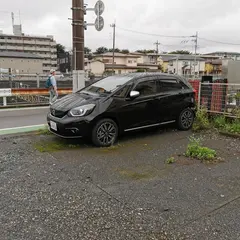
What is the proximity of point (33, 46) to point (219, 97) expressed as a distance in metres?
89.2

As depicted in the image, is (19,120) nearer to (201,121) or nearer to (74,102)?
(74,102)

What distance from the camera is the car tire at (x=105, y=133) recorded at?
527 centimetres

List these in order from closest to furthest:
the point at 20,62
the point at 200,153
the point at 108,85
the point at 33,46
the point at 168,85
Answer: the point at 200,153, the point at 108,85, the point at 168,85, the point at 20,62, the point at 33,46

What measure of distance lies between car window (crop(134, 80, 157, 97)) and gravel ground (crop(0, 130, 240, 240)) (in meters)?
1.30

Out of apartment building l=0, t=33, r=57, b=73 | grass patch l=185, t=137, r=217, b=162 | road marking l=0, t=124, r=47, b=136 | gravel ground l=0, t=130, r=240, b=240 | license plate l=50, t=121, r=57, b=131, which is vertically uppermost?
apartment building l=0, t=33, r=57, b=73

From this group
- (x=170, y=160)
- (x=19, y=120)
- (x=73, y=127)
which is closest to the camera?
(x=170, y=160)

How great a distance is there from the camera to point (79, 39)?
28.3ft

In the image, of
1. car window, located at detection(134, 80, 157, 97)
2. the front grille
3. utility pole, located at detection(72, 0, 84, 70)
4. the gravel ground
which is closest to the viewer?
the gravel ground

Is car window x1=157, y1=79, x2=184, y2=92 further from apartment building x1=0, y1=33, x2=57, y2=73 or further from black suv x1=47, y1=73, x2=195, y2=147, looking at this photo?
apartment building x1=0, y1=33, x2=57, y2=73

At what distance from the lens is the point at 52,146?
5379mm

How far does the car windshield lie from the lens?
5.79 metres

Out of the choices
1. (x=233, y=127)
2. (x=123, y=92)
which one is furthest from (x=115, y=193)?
(x=233, y=127)

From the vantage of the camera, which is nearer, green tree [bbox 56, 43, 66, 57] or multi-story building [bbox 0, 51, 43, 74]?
multi-story building [bbox 0, 51, 43, 74]

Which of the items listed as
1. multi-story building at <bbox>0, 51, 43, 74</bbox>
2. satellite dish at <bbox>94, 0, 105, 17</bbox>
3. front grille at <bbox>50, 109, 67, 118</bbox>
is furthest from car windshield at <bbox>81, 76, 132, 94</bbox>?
multi-story building at <bbox>0, 51, 43, 74</bbox>
